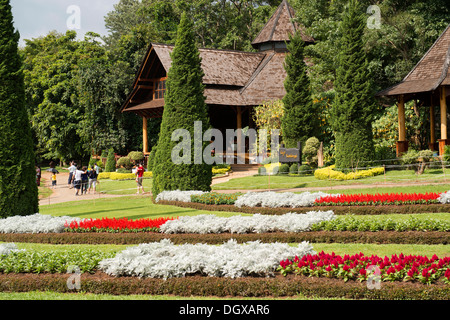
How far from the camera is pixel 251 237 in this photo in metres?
10.8

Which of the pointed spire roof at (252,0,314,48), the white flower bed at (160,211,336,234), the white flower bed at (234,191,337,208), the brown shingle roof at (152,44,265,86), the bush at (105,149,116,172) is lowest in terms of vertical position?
the white flower bed at (160,211,336,234)

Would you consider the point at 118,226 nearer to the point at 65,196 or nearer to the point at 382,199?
the point at 382,199

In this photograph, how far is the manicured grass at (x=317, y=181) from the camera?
18.8 m

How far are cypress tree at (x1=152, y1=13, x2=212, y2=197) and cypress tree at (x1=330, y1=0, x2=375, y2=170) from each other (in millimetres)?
6722

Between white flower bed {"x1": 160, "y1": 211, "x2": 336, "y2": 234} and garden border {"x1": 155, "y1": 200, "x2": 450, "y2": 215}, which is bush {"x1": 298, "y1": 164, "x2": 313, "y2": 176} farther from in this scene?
white flower bed {"x1": 160, "y1": 211, "x2": 336, "y2": 234}

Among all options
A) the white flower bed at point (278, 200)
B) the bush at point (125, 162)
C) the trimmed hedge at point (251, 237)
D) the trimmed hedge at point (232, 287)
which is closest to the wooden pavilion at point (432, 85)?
the white flower bed at point (278, 200)

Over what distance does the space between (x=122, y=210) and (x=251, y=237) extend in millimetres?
7795

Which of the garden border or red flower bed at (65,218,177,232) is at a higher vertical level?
the garden border

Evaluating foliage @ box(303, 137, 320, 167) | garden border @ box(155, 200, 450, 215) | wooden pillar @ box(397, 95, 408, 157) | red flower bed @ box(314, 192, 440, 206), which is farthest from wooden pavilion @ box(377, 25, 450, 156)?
garden border @ box(155, 200, 450, 215)

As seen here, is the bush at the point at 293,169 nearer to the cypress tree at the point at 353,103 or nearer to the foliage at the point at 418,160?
the cypress tree at the point at 353,103

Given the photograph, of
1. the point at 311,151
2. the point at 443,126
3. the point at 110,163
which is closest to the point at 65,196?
the point at 110,163

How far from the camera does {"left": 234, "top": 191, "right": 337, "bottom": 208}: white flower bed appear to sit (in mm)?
14562
